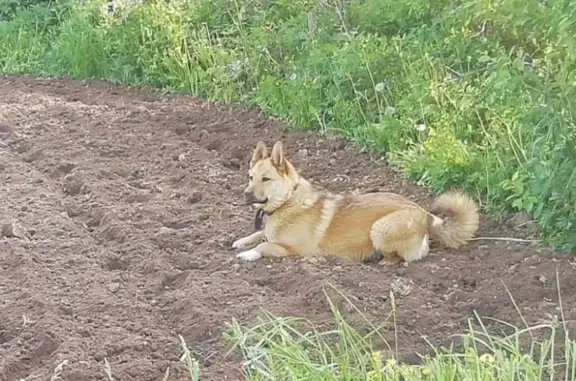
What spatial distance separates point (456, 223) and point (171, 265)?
5.37 ft

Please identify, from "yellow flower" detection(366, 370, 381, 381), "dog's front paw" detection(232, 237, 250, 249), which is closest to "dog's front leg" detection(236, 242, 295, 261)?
"dog's front paw" detection(232, 237, 250, 249)

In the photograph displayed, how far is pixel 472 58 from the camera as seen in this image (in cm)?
798

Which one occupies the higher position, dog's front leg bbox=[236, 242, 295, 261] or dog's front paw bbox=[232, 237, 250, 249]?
dog's front leg bbox=[236, 242, 295, 261]

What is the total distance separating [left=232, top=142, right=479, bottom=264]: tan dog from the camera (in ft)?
19.4

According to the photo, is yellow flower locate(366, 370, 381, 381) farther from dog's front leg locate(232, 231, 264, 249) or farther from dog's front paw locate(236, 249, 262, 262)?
dog's front leg locate(232, 231, 264, 249)

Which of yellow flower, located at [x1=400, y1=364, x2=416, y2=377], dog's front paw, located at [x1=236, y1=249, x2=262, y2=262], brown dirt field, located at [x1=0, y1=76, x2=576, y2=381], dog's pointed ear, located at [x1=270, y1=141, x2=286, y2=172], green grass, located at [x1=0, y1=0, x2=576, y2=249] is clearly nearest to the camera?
yellow flower, located at [x1=400, y1=364, x2=416, y2=377]

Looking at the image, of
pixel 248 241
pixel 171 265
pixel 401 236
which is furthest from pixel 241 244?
pixel 401 236

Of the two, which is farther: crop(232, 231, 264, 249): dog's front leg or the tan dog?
crop(232, 231, 264, 249): dog's front leg

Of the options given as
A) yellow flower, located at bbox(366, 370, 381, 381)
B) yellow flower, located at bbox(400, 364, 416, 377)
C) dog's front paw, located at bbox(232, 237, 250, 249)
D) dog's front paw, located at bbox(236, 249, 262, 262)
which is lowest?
dog's front paw, located at bbox(232, 237, 250, 249)

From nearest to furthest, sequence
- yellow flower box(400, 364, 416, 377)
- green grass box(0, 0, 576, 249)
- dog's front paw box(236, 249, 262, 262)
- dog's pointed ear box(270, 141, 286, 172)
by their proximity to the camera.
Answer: yellow flower box(400, 364, 416, 377) → green grass box(0, 0, 576, 249) → dog's front paw box(236, 249, 262, 262) → dog's pointed ear box(270, 141, 286, 172)

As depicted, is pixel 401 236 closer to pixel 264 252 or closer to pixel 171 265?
pixel 264 252

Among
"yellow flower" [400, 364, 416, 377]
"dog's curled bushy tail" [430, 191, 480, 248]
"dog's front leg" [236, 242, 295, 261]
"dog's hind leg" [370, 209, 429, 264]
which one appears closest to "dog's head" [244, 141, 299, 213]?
"dog's front leg" [236, 242, 295, 261]

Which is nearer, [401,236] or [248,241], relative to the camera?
[401,236]

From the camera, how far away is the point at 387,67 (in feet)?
28.2
